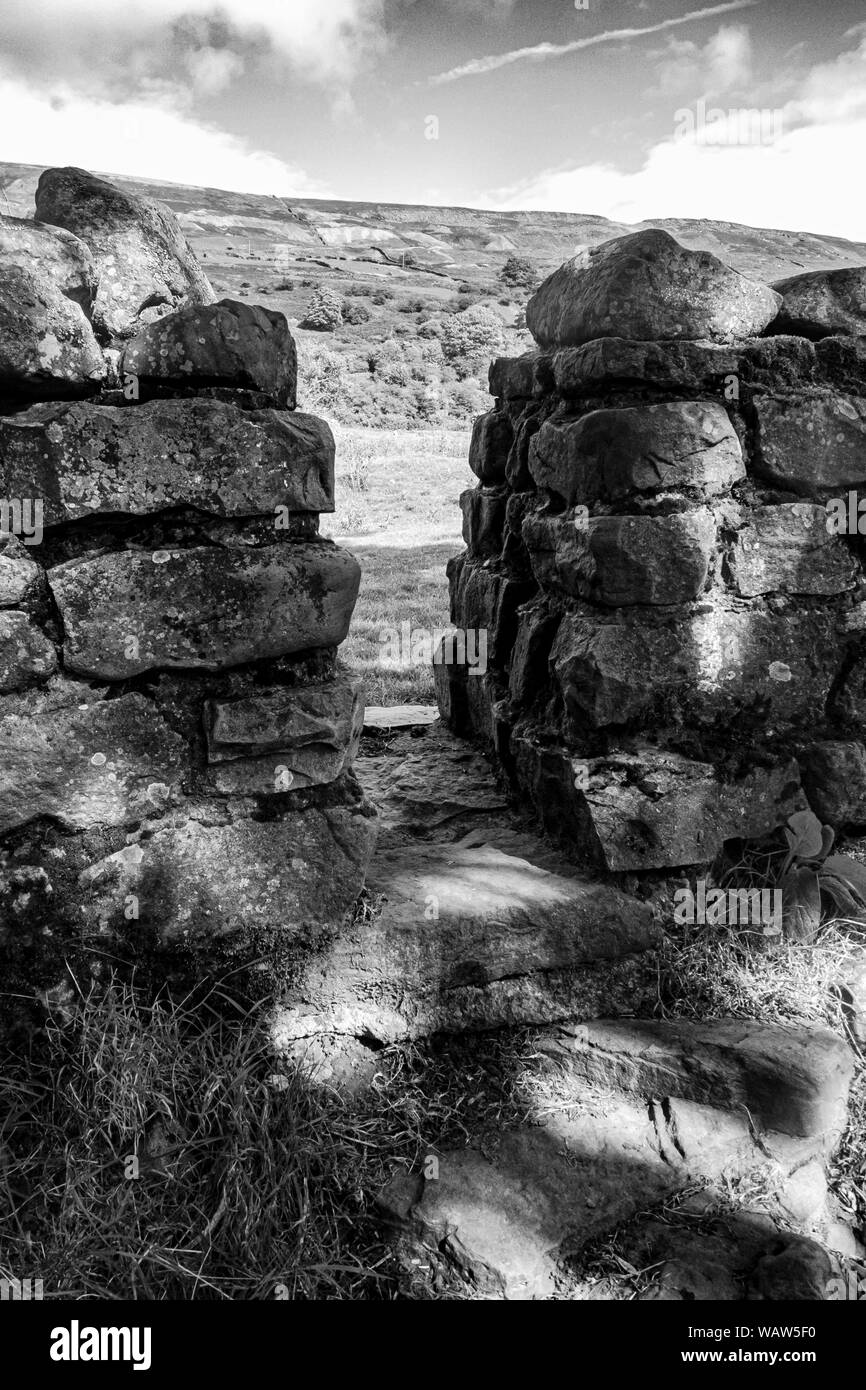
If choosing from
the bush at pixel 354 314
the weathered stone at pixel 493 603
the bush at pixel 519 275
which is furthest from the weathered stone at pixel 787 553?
the bush at pixel 519 275

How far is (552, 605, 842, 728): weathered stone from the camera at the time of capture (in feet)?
8.21

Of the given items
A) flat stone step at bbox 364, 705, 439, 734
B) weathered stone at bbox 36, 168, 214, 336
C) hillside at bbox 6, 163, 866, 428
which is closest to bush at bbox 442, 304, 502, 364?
hillside at bbox 6, 163, 866, 428

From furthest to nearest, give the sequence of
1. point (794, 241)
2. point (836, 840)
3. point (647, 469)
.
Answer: point (794, 241)
point (836, 840)
point (647, 469)

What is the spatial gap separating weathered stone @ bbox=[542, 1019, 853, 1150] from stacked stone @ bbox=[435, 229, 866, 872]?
483mm

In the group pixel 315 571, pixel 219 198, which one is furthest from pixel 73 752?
pixel 219 198

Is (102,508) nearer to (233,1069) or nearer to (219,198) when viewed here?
(233,1069)

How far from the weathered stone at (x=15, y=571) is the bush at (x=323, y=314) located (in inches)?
1339

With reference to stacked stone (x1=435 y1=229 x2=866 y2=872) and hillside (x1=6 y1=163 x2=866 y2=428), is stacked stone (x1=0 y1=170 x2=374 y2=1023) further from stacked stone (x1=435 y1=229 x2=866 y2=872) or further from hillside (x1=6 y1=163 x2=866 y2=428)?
stacked stone (x1=435 y1=229 x2=866 y2=872)

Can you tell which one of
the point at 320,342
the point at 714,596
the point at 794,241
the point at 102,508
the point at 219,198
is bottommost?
the point at 714,596

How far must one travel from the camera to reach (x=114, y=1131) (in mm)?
1830

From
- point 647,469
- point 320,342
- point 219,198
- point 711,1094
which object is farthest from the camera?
point 219,198

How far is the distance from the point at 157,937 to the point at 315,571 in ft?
3.15

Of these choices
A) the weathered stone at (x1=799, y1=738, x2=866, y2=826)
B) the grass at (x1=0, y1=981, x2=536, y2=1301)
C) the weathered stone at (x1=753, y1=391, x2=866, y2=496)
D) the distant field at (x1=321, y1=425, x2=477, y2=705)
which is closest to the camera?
the grass at (x1=0, y1=981, x2=536, y2=1301)

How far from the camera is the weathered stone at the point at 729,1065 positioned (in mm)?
2066
